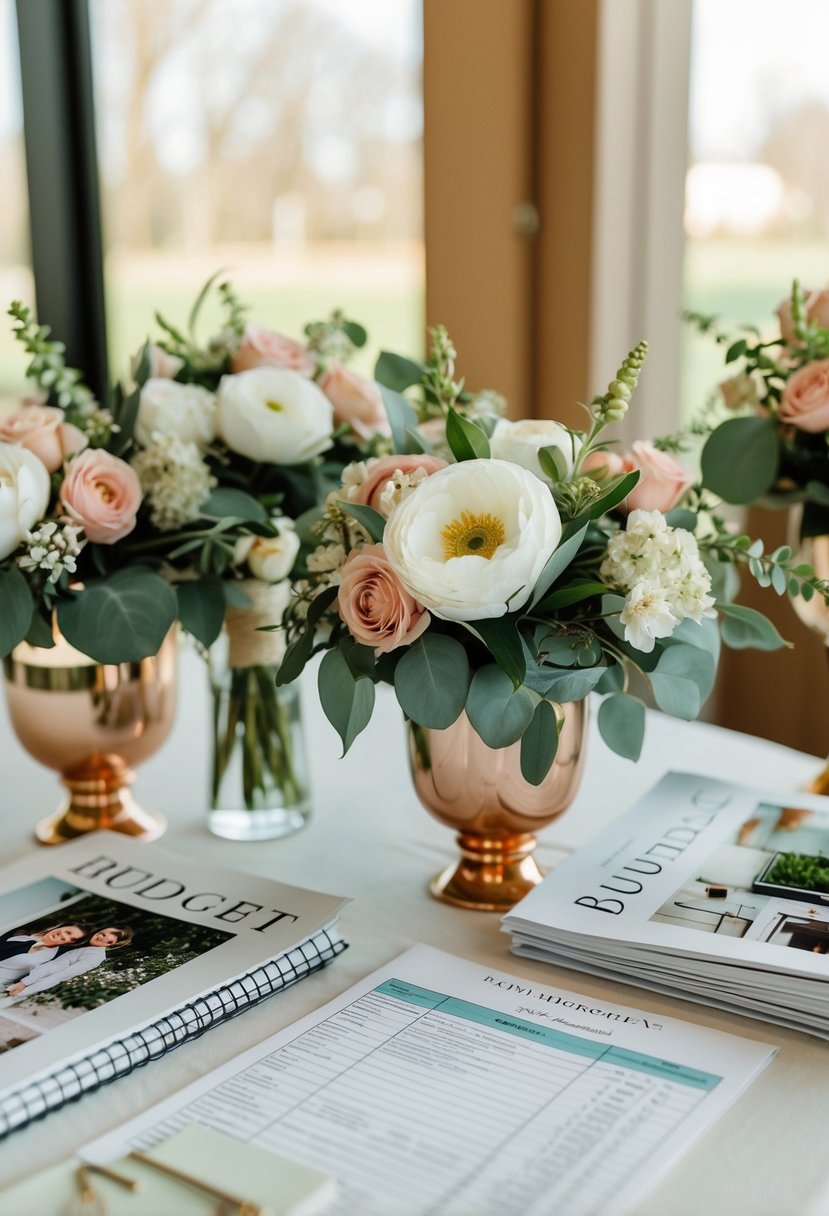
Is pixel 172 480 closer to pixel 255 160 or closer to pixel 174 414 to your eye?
pixel 174 414

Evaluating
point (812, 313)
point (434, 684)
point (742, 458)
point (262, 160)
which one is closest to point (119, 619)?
point (434, 684)

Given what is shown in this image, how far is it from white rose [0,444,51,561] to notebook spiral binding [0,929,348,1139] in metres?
0.36

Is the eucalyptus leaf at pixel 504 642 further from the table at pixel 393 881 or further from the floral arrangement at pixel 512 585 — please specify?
the table at pixel 393 881

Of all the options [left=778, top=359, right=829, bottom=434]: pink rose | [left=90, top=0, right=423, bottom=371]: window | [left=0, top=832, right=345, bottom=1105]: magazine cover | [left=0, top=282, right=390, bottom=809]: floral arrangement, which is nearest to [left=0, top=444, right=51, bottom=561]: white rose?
[left=0, top=282, right=390, bottom=809]: floral arrangement

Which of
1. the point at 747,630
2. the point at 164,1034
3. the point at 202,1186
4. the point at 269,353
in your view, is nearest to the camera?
the point at 202,1186

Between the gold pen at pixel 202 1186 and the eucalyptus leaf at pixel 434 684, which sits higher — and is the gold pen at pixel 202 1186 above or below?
below

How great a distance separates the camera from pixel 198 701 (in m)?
1.43

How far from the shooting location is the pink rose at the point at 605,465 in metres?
0.85

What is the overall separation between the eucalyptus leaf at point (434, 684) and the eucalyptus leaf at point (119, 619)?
0.23 meters

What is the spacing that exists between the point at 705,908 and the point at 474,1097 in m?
0.23

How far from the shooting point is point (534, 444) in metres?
0.80

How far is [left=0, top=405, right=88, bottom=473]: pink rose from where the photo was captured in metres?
0.92

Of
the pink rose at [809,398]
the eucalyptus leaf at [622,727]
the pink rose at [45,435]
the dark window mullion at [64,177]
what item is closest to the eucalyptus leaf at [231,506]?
the pink rose at [45,435]

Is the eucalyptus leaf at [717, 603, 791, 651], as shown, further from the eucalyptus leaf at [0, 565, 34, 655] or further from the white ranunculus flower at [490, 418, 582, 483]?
the eucalyptus leaf at [0, 565, 34, 655]
